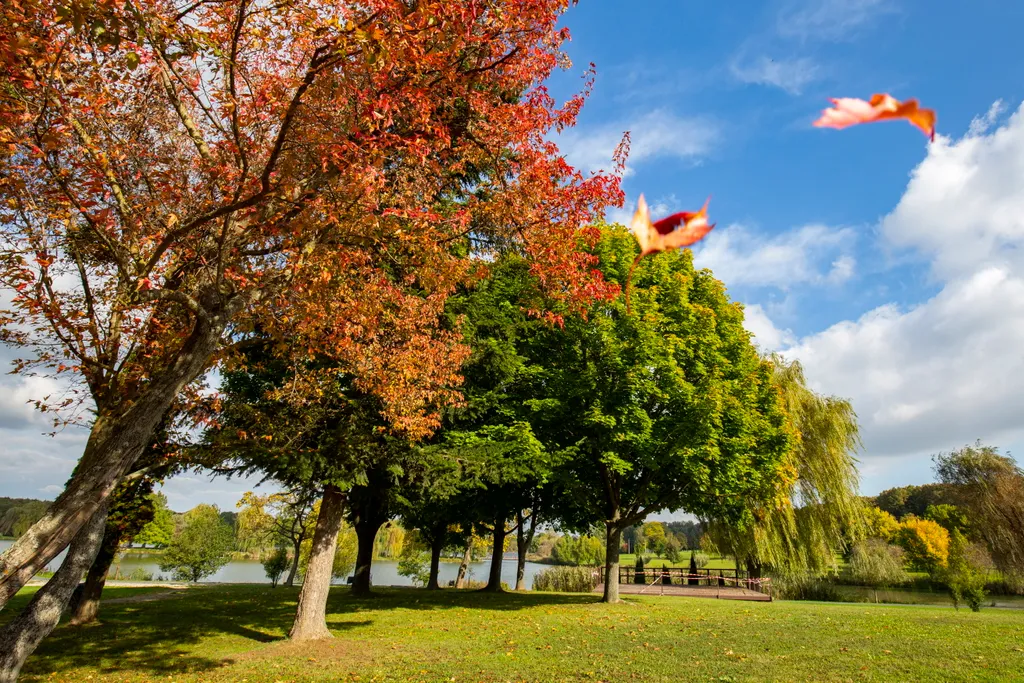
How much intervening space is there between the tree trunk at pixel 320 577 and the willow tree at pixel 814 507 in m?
18.7

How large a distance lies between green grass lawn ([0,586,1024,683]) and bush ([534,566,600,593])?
1349cm

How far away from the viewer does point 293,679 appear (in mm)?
9516

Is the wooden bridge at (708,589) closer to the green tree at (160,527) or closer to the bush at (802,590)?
the bush at (802,590)

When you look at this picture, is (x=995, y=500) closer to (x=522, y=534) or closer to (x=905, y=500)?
(x=522, y=534)

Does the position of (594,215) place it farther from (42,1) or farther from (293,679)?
(293,679)

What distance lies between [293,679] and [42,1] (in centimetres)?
1008

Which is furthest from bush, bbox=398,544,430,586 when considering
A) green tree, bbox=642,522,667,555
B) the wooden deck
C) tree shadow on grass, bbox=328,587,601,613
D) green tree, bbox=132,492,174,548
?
green tree, bbox=642,522,667,555

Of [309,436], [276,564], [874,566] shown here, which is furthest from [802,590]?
[276,564]

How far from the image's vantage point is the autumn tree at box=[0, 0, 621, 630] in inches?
219

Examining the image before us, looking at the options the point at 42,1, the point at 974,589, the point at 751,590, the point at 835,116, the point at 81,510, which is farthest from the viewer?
the point at 751,590

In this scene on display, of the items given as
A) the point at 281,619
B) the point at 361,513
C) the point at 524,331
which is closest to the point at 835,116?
the point at 524,331

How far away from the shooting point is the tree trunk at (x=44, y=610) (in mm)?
7266

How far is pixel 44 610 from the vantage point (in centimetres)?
751

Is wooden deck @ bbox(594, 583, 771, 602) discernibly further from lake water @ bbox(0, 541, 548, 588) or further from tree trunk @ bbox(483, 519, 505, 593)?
lake water @ bbox(0, 541, 548, 588)
